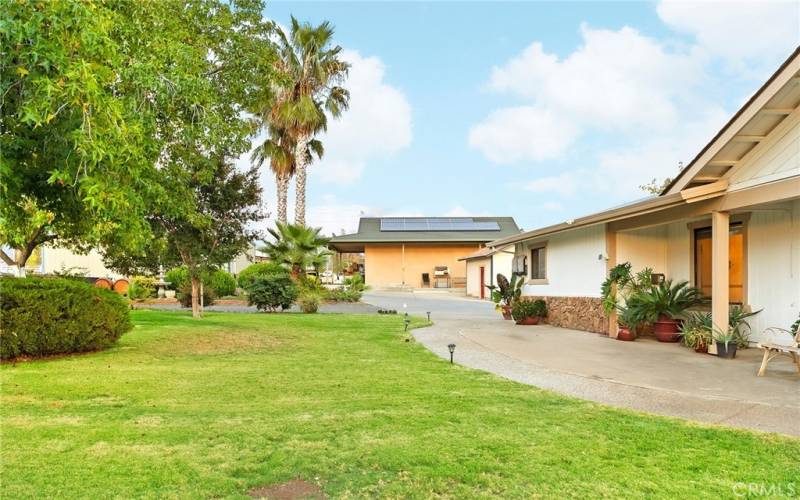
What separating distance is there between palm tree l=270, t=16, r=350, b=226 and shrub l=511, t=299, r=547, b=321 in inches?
529

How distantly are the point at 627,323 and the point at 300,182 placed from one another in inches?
744

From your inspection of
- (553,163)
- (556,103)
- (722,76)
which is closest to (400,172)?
(553,163)

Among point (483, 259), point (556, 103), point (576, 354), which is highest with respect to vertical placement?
point (556, 103)

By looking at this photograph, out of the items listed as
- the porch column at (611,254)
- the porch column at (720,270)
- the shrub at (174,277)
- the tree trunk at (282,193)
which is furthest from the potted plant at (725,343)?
the shrub at (174,277)

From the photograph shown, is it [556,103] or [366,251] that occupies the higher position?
[556,103]

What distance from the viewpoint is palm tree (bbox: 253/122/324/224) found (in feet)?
89.2

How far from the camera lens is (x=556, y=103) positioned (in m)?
18.5

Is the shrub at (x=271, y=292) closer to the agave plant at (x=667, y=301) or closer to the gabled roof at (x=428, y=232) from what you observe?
the agave plant at (x=667, y=301)

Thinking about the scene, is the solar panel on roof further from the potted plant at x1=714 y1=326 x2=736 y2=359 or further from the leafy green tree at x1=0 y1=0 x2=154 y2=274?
the leafy green tree at x1=0 y1=0 x2=154 y2=274

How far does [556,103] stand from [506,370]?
13.5m

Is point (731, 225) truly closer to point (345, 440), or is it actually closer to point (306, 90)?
point (345, 440)

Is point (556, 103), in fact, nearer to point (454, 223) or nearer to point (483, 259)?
point (483, 259)

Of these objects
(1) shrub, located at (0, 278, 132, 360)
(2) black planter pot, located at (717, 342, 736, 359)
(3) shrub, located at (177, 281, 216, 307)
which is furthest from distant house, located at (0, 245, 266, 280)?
(2) black planter pot, located at (717, 342, 736, 359)

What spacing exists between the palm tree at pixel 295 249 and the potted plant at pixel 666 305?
1354 centimetres
